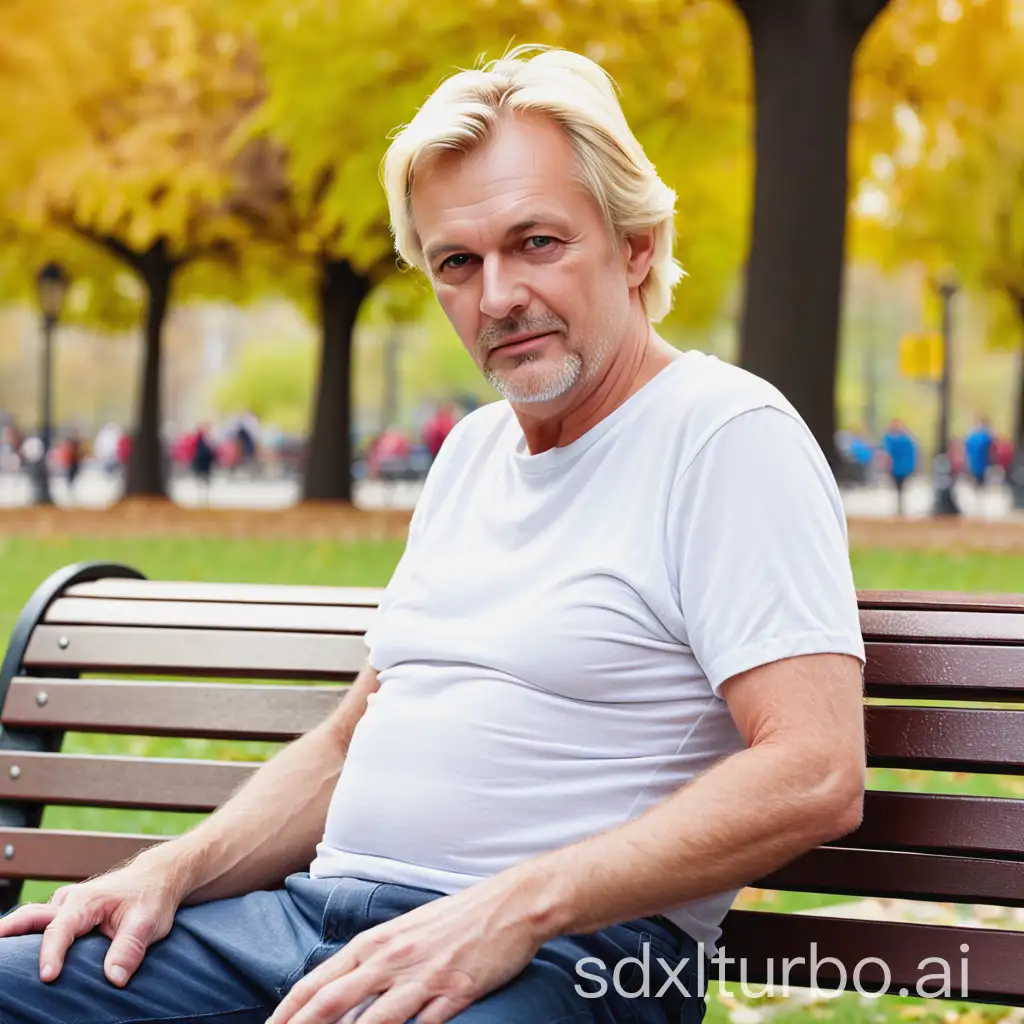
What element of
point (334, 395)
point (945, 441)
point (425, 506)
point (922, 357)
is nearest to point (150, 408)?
point (334, 395)

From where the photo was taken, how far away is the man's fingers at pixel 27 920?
105 inches

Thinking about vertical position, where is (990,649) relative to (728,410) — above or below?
below

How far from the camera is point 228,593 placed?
3.53 metres

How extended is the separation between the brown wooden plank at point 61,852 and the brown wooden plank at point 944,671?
1.40 metres

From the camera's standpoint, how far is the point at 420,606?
2.73 m

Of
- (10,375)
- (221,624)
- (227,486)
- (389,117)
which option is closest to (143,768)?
(221,624)

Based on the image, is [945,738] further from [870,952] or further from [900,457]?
[900,457]

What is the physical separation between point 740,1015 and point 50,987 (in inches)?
75.8

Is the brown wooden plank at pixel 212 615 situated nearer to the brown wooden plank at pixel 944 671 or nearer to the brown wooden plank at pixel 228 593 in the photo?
the brown wooden plank at pixel 228 593

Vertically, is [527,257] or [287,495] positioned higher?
[527,257]

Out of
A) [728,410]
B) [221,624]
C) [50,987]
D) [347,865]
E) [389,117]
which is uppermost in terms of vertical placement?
[389,117]

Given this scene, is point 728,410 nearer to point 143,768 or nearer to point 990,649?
point 990,649

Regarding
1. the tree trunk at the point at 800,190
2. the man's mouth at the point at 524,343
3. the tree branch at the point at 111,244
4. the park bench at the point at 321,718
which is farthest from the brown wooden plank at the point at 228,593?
the tree branch at the point at 111,244

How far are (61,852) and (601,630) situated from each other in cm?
144
